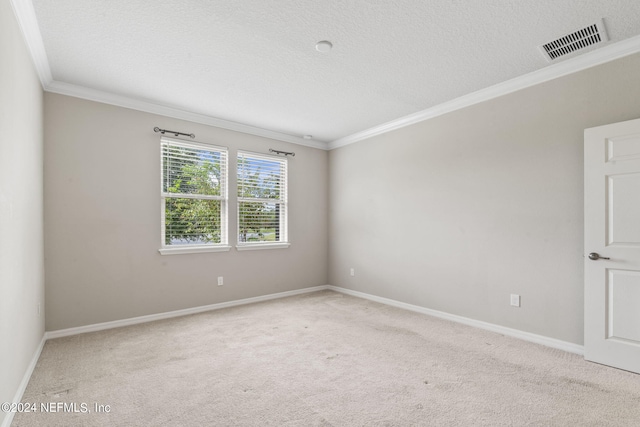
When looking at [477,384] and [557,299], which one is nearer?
[477,384]

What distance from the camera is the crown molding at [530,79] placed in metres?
2.58

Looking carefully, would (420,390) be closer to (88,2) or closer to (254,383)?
(254,383)

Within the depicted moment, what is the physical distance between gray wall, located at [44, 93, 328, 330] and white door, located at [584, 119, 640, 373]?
396cm

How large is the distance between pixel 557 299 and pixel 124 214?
467cm

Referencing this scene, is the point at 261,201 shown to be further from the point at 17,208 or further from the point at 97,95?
the point at 17,208

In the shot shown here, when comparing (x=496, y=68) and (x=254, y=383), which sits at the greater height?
(x=496, y=68)

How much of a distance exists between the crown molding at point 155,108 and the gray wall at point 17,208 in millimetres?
371

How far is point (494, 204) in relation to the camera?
3.43 meters

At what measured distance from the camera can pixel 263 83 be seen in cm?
326

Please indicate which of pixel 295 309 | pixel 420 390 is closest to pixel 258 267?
pixel 295 309

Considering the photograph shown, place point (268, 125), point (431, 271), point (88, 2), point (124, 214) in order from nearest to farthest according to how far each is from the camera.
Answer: point (88, 2) → point (124, 214) → point (431, 271) → point (268, 125)

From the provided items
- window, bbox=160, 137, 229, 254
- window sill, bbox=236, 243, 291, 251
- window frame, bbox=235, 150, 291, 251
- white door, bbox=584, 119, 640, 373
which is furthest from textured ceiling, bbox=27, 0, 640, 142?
window sill, bbox=236, 243, 291, 251

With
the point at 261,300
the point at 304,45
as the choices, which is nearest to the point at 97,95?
the point at 304,45

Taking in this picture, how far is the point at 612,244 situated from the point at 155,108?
488 centimetres
